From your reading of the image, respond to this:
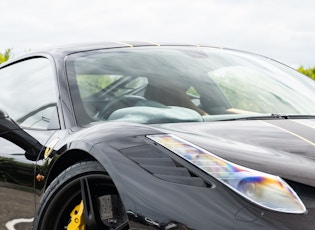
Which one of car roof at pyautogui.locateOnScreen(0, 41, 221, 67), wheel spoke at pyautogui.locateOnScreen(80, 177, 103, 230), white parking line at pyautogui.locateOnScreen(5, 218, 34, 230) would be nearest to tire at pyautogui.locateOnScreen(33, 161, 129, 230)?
wheel spoke at pyautogui.locateOnScreen(80, 177, 103, 230)

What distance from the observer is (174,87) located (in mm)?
3701

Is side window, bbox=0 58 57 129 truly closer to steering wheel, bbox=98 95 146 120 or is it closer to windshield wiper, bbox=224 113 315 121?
steering wheel, bbox=98 95 146 120

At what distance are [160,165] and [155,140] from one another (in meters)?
0.17

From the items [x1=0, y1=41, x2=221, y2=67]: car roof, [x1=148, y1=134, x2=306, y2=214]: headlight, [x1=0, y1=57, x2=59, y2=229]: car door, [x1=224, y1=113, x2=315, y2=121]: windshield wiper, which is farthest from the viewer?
[x1=0, y1=41, x2=221, y2=67]: car roof

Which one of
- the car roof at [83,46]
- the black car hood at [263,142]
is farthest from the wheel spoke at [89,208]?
the car roof at [83,46]

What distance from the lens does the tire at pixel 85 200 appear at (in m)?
2.90

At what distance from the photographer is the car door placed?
356 centimetres

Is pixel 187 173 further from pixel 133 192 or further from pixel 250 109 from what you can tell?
pixel 250 109

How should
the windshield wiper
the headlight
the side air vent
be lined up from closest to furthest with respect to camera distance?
the headlight, the side air vent, the windshield wiper

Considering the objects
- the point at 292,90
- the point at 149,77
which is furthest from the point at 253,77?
the point at 149,77

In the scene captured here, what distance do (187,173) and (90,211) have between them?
0.54 metres

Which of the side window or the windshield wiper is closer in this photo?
the windshield wiper

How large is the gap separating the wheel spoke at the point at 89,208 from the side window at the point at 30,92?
0.84 metres

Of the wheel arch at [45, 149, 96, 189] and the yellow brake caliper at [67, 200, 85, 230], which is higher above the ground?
the wheel arch at [45, 149, 96, 189]
